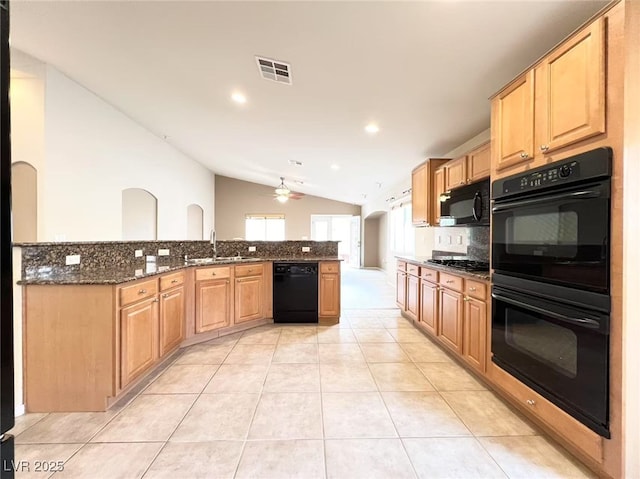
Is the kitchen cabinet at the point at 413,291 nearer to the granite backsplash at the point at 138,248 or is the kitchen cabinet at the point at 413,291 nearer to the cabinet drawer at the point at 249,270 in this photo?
the granite backsplash at the point at 138,248

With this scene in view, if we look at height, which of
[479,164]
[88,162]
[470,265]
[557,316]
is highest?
[88,162]

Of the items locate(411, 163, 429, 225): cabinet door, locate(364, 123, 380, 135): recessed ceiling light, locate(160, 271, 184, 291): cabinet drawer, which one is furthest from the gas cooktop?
locate(160, 271, 184, 291): cabinet drawer

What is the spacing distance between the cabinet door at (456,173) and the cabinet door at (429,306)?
115 centimetres

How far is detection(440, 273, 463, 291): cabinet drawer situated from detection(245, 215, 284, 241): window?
329 inches

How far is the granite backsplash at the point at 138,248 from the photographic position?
215cm

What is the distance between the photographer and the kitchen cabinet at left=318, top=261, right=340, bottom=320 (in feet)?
13.5

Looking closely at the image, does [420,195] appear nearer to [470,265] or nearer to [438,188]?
[438,188]

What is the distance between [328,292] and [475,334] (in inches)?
81.3

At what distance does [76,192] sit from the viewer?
3.82m

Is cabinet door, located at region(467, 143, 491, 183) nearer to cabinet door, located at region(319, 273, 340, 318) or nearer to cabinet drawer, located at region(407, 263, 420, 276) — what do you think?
cabinet drawer, located at region(407, 263, 420, 276)

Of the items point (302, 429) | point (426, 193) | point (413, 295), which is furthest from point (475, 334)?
point (426, 193)

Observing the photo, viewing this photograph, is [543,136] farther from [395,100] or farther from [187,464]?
[187,464]

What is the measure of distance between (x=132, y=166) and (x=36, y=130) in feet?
5.77

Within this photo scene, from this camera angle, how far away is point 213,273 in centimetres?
341
